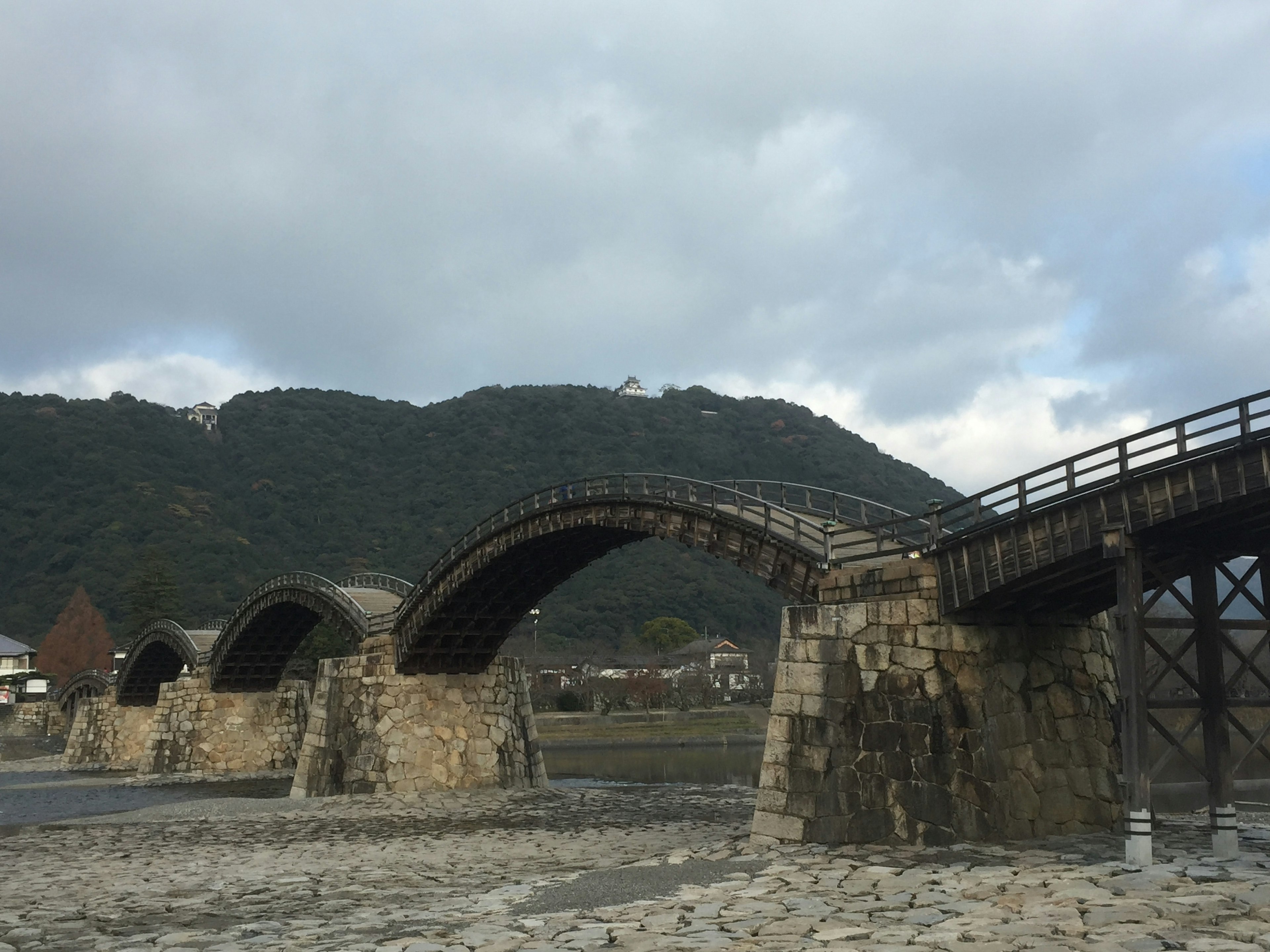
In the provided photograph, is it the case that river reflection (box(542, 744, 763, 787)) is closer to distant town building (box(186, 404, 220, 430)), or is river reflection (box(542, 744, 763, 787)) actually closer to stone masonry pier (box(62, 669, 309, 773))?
stone masonry pier (box(62, 669, 309, 773))

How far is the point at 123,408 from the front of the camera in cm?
15712

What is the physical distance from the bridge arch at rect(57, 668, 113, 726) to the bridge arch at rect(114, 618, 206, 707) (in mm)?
2364

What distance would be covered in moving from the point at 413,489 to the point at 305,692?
281 ft

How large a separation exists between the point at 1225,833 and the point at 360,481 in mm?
140599

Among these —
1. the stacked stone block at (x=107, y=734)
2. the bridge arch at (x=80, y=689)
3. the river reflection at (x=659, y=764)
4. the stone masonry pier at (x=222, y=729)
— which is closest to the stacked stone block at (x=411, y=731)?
the river reflection at (x=659, y=764)

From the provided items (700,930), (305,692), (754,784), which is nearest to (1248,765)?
(754,784)

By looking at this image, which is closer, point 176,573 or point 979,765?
point 979,765

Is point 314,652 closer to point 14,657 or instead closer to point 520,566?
point 14,657

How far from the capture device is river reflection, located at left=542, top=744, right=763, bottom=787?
50656 mm

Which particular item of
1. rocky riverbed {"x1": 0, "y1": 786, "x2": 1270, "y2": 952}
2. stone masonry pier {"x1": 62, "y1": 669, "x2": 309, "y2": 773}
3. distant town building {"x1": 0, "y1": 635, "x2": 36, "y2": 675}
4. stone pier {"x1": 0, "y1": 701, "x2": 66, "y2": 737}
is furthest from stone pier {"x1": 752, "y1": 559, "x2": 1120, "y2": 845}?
distant town building {"x1": 0, "y1": 635, "x2": 36, "y2": 675}

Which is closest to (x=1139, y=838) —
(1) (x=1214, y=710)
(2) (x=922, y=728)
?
(1) (x=1214, y=710)

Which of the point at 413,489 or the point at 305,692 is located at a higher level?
the point at 413,489

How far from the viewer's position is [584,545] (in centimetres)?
3519

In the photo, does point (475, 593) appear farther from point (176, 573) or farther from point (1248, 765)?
point (176, 573)
